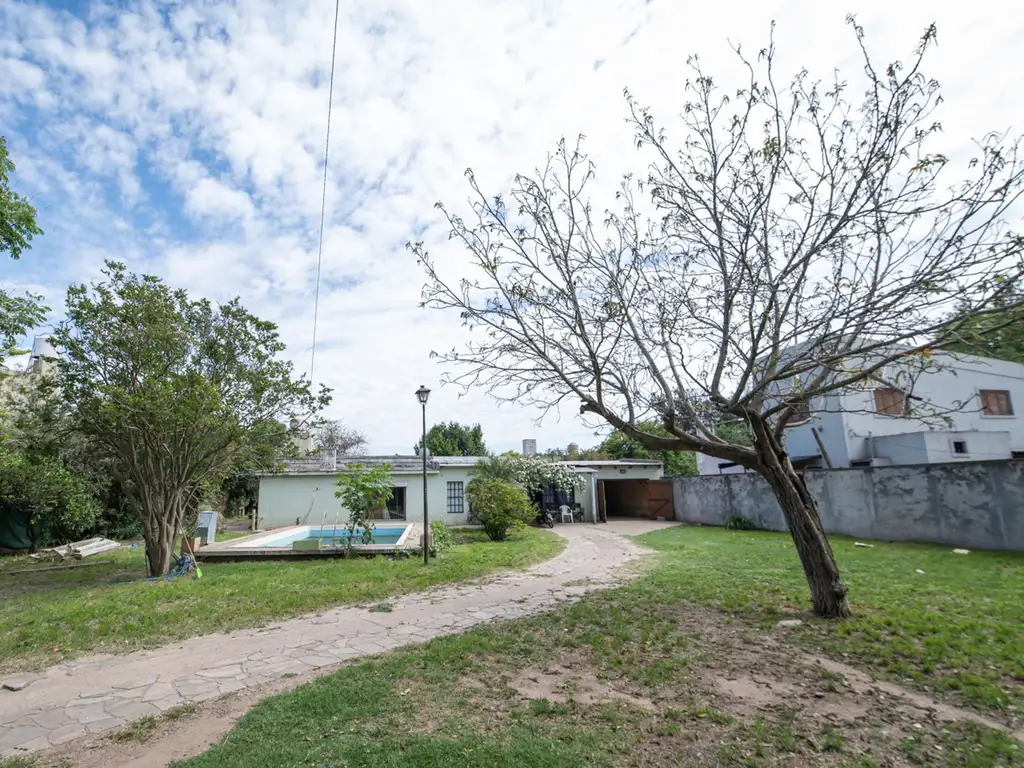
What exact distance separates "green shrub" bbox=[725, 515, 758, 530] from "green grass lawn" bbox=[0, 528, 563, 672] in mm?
8729

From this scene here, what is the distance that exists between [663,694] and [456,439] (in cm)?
3608

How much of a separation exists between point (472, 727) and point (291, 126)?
718cm

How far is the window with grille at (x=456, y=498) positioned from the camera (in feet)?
66.8

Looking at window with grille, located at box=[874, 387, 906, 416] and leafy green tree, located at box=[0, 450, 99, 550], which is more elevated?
window with grille, located at box=[874, 387, 906, 416]

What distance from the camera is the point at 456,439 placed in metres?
39.4

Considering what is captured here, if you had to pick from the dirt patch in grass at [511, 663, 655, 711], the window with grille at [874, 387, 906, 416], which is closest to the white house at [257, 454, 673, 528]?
the window with grille at [874, 387, 906, 416]

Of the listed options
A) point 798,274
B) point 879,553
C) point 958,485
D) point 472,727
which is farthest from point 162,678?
point 958,485

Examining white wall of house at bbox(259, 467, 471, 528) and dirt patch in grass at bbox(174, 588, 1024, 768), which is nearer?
dirt patch in grass at bbox(174, 588, 1024, 768)

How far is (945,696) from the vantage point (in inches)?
142

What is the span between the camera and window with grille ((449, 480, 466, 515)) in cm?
2038

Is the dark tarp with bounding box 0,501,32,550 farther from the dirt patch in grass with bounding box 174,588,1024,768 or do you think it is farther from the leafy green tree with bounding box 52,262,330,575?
the dirt patch in grass with bounding box 174,588,1024,768

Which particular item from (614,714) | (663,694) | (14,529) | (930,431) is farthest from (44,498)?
(930,431)

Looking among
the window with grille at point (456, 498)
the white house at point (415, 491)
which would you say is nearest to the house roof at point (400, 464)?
the white house at point (415, 491)

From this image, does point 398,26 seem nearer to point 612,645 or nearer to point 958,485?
point 612,645
